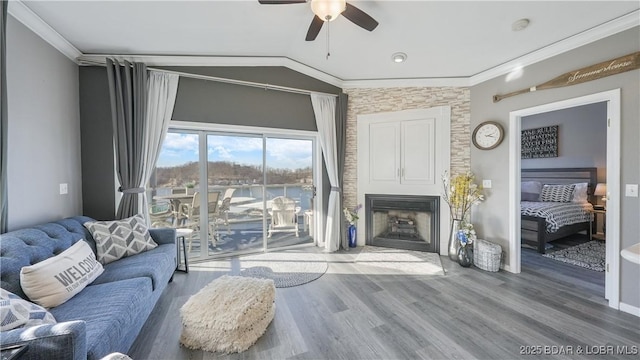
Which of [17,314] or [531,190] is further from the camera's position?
[531,190]

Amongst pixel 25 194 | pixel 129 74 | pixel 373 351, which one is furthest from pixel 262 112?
pixel 373 351

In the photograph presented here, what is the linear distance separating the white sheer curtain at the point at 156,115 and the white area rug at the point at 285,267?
146cm

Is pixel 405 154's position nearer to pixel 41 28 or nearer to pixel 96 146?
pixel 96 146

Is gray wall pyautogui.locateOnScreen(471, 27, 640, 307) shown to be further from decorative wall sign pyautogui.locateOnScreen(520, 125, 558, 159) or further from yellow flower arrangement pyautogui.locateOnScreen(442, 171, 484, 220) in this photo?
decorative wall sign pyautogui.locateOnScreen(520, 125, 558, 159)

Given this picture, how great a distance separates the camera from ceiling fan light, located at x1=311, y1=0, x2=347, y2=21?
1.85 meters

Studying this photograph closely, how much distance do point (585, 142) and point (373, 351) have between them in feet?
20.9

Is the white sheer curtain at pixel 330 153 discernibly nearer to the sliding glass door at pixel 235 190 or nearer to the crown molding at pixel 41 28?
the sliding glass door at pixel 235 190

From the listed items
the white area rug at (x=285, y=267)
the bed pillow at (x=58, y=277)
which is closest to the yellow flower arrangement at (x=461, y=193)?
the white area rug at (x=285, y=267)

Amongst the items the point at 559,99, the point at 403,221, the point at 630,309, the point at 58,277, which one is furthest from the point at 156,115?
the point at 630,309

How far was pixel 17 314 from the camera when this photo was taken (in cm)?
118

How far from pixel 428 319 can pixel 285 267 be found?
1.85m

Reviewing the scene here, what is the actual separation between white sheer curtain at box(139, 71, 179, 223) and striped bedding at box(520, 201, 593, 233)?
220 inches

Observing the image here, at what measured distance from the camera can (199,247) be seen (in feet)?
11.5

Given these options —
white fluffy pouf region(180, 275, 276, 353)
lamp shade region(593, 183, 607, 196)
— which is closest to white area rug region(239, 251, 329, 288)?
white fluffy pouf region(180, 275, 276, 353)
